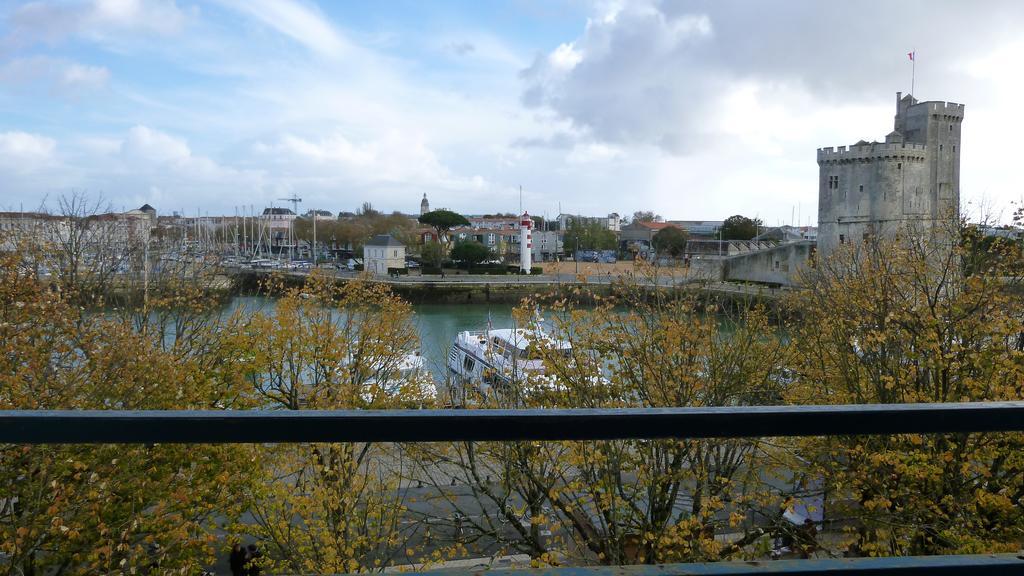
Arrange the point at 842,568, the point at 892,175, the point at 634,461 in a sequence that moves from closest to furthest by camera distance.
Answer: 1. the point at 842,568
2. the point at 634,461
3. the point at 892,175

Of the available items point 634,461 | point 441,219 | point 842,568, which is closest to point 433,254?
point 441,219

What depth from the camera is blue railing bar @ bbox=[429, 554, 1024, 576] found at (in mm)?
1339

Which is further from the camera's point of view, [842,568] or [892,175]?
[892,175]

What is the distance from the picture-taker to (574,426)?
142cm

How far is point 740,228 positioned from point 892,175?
43.4m

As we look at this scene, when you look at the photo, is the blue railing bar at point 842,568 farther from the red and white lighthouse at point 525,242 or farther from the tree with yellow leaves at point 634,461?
the red and white lighthouse at point 525,242

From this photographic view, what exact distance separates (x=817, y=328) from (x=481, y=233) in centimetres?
8813

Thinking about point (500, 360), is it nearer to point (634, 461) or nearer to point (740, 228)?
point (634, 461)

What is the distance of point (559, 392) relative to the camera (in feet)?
32.2

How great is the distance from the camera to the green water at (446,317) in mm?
31147

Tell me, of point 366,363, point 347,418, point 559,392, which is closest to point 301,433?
point 347,418

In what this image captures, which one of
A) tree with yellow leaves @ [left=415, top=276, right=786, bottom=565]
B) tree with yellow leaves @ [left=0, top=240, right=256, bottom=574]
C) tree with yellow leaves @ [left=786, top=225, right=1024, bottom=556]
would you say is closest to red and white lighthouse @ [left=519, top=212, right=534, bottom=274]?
tree with yellow leaves @ [left=415, top=276, right=786, bottom=565]

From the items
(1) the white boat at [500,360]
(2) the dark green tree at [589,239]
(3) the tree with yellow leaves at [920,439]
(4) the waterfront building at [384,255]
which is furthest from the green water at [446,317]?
(2) the dark green tree at [589,239]

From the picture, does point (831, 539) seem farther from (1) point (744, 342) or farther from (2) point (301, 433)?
(2) point (301, 433)
